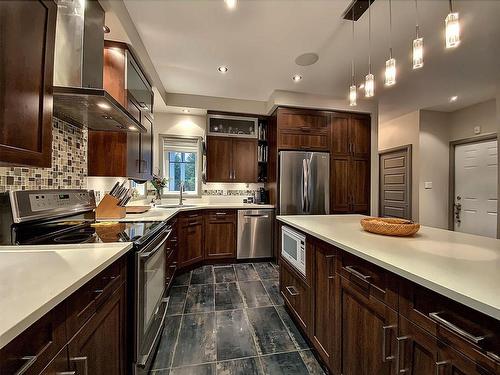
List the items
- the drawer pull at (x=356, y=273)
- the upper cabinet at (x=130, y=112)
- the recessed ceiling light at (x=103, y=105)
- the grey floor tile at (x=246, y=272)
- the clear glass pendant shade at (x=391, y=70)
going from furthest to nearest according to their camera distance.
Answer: the grey floor tile at (x=246, y=272) → the upper cabinet at (x=130, y=112) → the clear glass pendant shade at (x=391, y=70) → the recessed ceiling light at (x=103, y=105) → the drawer pull at (x=356, y=273)

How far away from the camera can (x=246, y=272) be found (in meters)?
3.12

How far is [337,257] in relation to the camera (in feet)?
4.16

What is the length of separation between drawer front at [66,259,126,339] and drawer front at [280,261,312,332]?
1.23 m

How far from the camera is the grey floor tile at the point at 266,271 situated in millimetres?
2959

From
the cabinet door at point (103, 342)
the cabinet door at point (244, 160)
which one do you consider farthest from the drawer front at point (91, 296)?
the cabinet door at point (244, 160)

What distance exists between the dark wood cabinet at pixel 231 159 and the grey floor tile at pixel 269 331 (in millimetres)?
2158

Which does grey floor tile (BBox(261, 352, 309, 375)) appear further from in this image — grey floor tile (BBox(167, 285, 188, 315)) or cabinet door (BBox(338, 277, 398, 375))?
grey floor tile (BBox(167, 285, 188, 315))

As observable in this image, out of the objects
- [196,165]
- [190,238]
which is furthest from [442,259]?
[196,165]

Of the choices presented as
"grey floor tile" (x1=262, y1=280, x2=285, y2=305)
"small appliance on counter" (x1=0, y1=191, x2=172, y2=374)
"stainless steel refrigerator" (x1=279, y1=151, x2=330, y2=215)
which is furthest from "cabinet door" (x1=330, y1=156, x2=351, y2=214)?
"small appliance on counter" (x1=0, y1=191, x2=172, y2=374)

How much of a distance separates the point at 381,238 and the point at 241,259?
2.56 metres

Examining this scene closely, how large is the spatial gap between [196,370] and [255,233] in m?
2.17

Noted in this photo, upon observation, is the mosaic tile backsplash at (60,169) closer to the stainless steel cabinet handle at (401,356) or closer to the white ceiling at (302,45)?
the white ceiling at (302,45)

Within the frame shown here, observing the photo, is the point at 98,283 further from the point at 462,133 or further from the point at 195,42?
the point at 462,133

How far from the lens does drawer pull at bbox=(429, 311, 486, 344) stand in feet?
1.94
